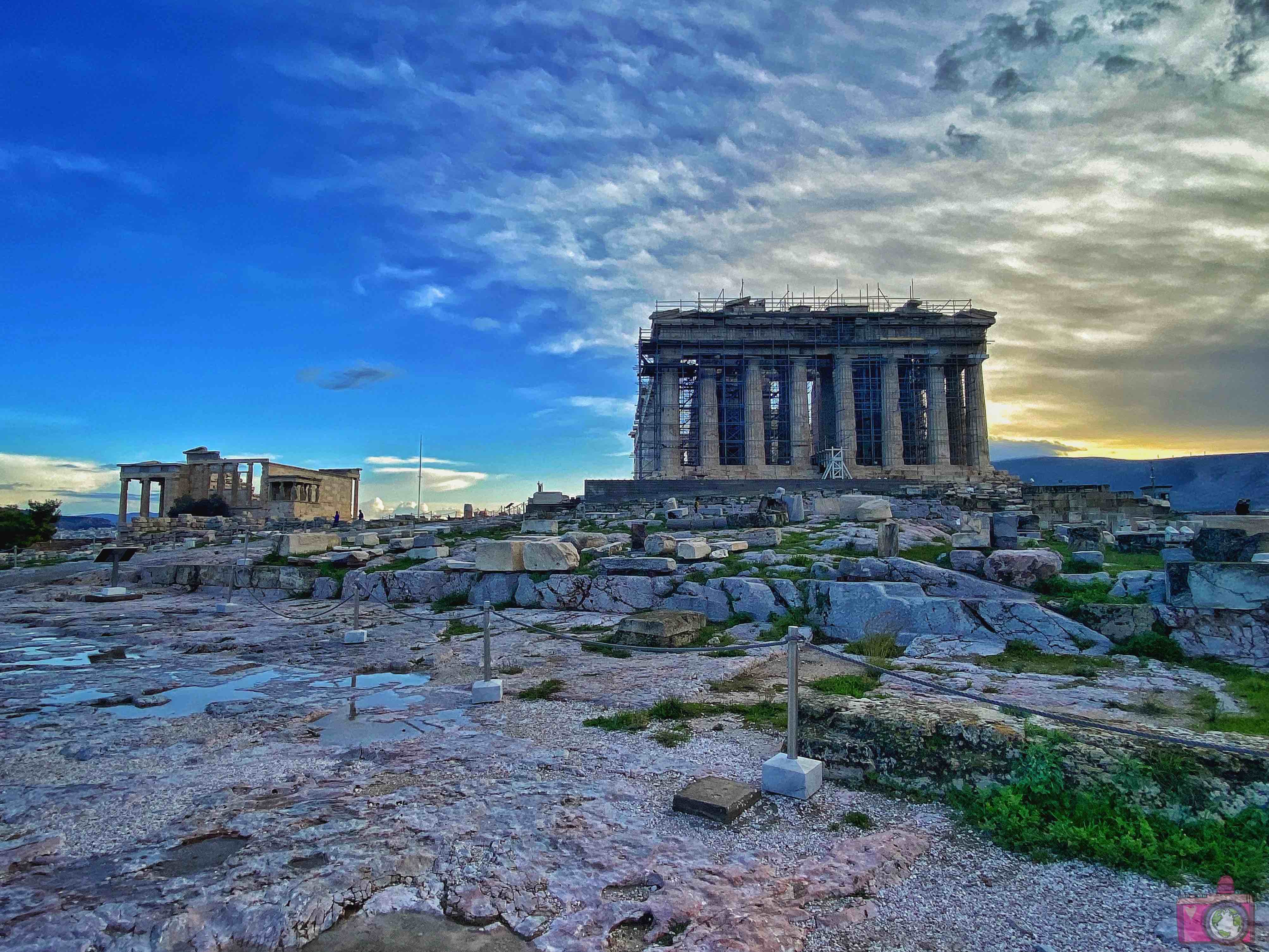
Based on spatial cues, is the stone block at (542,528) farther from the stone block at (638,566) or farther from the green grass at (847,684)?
the green grass at (847,684)

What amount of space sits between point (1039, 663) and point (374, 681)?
7390mm

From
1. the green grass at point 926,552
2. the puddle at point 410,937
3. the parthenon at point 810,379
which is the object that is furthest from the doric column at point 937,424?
the puddle at point 410,937

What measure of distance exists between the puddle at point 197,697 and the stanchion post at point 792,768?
5380 mm

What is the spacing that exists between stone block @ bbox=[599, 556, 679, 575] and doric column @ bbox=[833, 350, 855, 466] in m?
40.7

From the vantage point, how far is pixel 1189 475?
436ft

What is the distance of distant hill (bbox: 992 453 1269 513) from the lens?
98.9 meters

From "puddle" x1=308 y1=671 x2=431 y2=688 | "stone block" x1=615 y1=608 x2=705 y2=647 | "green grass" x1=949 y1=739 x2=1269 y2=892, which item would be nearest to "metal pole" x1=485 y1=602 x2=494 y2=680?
"puddle" x1=308 y1=671 x2=431 y2=688

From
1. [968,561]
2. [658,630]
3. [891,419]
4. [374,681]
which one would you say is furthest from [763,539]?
[891,419]

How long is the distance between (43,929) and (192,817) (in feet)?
3.63

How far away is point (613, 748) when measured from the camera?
17.2 feet

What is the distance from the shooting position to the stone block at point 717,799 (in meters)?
3.95

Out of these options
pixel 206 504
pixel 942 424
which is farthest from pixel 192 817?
pixel 206 504

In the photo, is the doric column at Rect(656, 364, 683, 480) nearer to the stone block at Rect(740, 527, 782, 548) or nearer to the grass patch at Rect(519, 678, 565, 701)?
the stone block at Rect(740, 527, 782, 548)

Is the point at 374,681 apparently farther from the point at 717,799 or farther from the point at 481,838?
the point at 717,799
